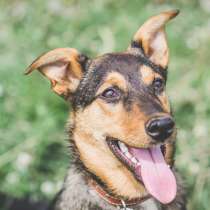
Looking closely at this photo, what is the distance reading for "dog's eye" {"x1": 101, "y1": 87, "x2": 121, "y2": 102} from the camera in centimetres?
557

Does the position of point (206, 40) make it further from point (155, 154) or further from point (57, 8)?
point (155, 154)

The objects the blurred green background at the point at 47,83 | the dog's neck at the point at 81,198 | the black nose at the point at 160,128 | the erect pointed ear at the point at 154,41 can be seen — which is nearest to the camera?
the black nose at the point at 160,128

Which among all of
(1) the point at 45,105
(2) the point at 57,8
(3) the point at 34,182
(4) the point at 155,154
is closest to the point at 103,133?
(4) the point at 155,154

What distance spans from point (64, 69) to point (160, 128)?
1235mm

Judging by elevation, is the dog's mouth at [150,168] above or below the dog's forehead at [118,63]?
below

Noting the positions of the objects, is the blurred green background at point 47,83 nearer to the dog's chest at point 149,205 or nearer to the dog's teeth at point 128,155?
the dog's chest at point 149,205

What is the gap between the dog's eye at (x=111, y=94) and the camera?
557 centimetres

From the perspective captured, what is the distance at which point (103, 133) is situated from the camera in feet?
18.2

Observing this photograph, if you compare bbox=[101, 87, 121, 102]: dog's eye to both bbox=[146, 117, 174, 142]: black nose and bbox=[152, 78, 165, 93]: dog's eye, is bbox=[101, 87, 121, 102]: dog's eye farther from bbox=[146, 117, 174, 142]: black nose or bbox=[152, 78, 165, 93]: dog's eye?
bbox=[146, 117, 174, 142]: black nose

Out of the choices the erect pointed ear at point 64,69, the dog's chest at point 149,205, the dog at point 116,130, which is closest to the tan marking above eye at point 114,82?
the dog at point 116,130

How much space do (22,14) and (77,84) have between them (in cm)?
508

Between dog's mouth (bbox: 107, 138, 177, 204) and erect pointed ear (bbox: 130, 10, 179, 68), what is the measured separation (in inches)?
38.5

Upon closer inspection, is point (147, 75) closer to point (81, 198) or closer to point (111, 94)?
point (111, 94)

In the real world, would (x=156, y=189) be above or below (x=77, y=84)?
below
